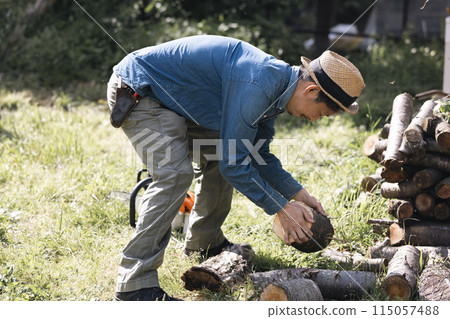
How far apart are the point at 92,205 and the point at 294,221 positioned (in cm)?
193

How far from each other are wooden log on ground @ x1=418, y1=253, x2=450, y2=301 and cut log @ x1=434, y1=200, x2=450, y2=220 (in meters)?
0.48

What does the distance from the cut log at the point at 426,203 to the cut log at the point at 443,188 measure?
0.23ft

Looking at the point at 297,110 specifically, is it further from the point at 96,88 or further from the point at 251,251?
the point at 96,88

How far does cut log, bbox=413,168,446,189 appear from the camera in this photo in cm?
353

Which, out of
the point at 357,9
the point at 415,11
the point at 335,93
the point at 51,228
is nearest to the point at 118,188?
the point at 51,228

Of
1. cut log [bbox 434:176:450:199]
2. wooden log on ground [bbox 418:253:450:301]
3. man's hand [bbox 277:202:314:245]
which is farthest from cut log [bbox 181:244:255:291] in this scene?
cut log [bbox 434:176:450:199]

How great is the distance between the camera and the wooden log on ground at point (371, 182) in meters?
4.22

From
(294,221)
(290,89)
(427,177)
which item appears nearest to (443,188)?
(427,177)

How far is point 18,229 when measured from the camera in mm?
3916

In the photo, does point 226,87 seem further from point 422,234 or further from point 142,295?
point 422,234

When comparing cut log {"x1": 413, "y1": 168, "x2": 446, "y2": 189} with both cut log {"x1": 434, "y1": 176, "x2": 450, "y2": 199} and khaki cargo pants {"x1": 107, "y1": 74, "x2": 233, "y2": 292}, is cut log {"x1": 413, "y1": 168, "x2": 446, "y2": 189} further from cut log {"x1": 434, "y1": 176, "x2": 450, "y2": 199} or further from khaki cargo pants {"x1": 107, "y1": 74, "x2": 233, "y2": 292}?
khaki cargo pants {"x1": 107, "y1": 74, "x2": 233, "y2": 292}

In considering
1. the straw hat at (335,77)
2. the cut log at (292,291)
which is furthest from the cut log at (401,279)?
the straw hat at (335,77)

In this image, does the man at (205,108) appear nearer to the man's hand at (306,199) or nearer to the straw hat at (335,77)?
the straw hat at (335,77)

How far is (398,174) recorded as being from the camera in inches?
142
